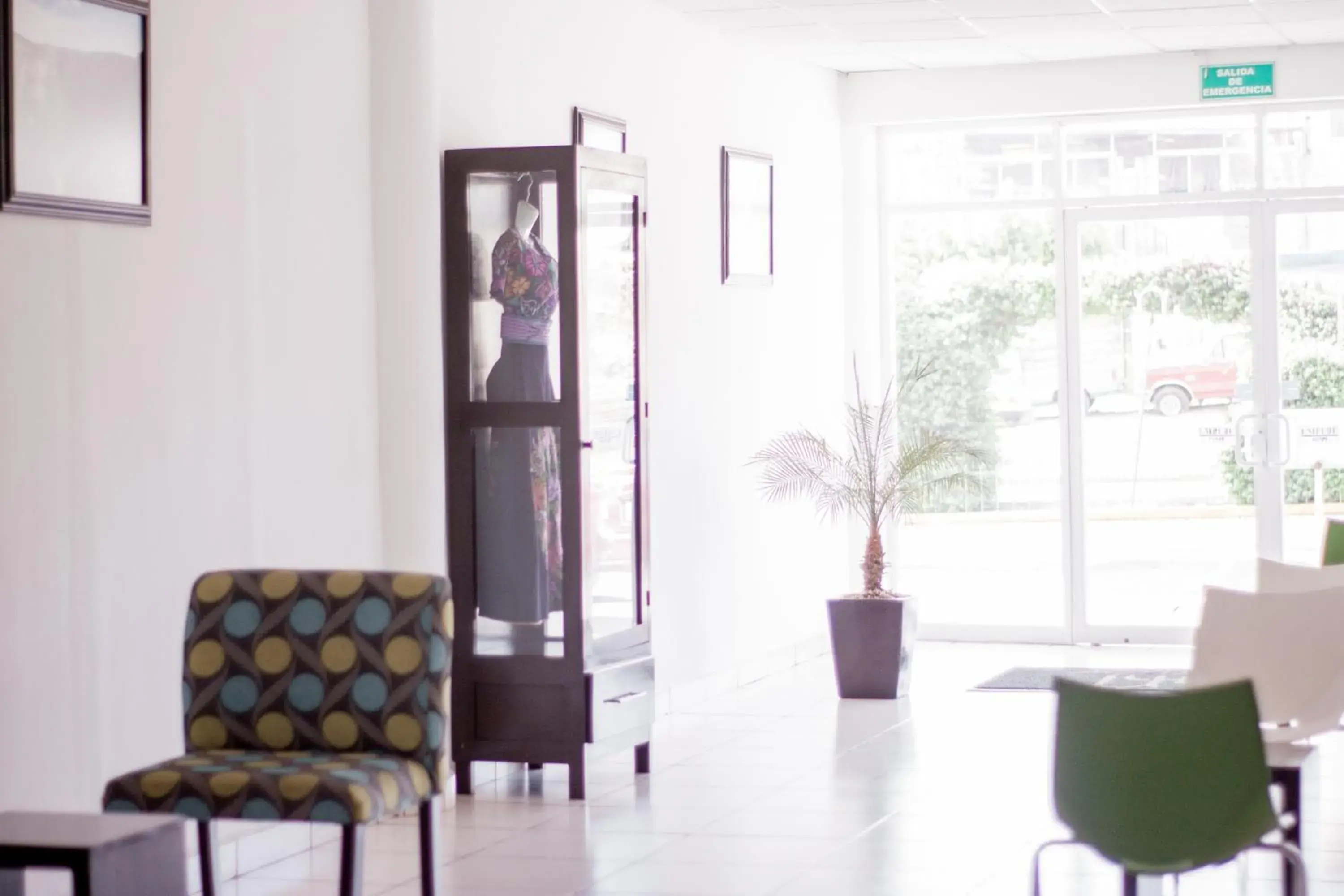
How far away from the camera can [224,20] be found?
530cm

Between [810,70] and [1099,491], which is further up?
[810,70]

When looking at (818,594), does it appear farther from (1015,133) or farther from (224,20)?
(224,20)

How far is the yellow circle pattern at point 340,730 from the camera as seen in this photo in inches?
173

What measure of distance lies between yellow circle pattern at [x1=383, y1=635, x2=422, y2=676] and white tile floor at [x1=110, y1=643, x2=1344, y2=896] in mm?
1026

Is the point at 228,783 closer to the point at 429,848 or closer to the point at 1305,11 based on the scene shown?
the point at 429,848

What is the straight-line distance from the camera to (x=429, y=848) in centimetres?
423

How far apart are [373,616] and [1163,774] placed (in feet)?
6.22

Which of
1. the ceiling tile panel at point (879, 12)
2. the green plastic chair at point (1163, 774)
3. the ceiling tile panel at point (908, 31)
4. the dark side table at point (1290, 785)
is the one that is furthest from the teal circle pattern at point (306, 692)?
the ceiling tile panel at point (908, 31)

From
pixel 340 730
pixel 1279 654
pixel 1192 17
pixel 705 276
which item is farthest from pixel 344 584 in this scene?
pixel 1192 17

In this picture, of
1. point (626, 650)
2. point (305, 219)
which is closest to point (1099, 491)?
point (626, 650)

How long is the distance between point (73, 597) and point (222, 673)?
49cm

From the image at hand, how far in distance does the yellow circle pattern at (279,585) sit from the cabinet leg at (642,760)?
8.34ft

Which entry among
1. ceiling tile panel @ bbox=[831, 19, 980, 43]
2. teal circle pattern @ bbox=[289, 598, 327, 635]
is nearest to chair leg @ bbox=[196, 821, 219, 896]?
teal circle pattern @ bbox=[289, 598, 327, 635]

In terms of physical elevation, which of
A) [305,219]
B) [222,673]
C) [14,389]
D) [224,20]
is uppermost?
Result: [224,20]
